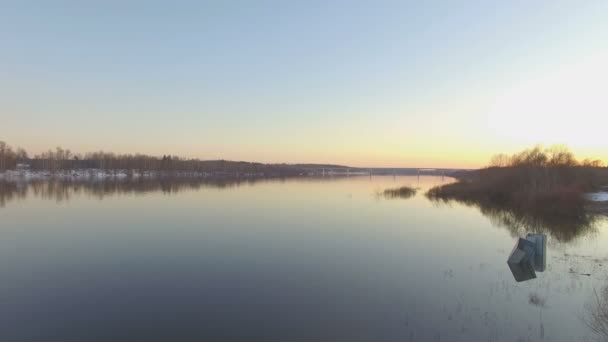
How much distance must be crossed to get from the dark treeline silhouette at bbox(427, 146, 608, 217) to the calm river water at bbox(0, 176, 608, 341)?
9.00 meters

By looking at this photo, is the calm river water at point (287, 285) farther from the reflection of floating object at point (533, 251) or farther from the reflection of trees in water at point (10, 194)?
the reflection of trees in water at point (10, 194)

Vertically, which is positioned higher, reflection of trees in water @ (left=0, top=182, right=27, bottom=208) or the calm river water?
reflection of trees in water @ (left=0, top=182, right=27, bottom=208)

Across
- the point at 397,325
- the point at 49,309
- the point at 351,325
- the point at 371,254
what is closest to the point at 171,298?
the point at 49,309

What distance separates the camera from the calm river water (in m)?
5.83

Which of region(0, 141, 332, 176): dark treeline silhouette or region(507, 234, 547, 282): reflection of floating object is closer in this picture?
region(507, 234, 547, 282): reflection of floating object

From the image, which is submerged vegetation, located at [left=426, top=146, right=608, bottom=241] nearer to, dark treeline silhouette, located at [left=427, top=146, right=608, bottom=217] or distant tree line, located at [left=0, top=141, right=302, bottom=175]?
dark treeline silhouette, located at [left=427, top=146, right=608, bottom=217]

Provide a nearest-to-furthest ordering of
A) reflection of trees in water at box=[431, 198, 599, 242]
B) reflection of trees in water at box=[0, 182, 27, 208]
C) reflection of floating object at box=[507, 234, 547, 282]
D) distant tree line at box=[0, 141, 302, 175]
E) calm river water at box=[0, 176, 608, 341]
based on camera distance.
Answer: calm river water at box=[0, 176, 608, 341] → reflection of floating object at box=[507, 234, 547, 282] → reflection of trees in water at box=[431, 198, 599, 242] → reflection of trees in water at box=[0, 182, 27, 208] → distant tree line at box=[0, 141, 302, 175]

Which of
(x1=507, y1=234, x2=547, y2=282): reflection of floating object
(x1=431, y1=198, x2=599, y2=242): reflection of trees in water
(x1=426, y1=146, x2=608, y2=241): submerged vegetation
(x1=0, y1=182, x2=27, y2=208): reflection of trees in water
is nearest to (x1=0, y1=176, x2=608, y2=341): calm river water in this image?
(x1=431, y1=198, x2=599, y2=242): reflection of trees in water

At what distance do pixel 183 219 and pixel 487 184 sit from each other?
3318 centimetres

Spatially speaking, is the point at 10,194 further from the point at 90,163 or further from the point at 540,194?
the point at 90,163

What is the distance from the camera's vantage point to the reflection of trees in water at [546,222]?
15.4m

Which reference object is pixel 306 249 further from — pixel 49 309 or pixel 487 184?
pixel 487 184

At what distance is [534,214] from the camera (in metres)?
21.0

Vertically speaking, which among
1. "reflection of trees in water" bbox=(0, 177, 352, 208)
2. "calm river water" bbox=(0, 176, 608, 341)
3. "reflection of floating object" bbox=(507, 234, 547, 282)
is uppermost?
"reflection of floating object" bbox=(507, 234, 547, 282)
